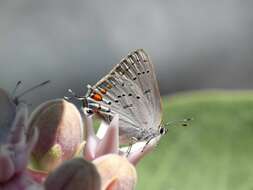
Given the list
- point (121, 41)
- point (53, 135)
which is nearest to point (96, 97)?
point (53, 135)

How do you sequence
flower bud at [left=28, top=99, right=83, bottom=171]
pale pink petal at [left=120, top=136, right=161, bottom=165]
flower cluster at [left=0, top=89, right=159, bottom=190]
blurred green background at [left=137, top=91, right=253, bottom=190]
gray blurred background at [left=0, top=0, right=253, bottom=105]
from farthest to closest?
gray blurred background at [left=0, top=0, right=253, bottom=105]
blurred green background at [left=137, top=91, right=253, bottom=190]
pale pink petal at [left=120, top=136, right=161, bottom=165]
flower bud at [left=28, top=99, right=83, bottom=171]
flower cluster at [left=0, top=89, right=159, bottom=190]

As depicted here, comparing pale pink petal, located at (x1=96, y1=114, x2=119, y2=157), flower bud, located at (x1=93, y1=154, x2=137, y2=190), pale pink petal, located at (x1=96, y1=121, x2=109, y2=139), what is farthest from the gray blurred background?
flower bud, located at (x1=93, y1=154, x2=137, y2=190)

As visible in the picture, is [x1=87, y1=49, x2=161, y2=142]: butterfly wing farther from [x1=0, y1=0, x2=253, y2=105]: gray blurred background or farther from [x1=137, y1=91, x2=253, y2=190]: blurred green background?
[x1=0, y1=0, x2=253, y2=105]: gray blurred background

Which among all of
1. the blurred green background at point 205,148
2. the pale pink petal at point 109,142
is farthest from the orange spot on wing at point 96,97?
the blurred green background at point 205,148

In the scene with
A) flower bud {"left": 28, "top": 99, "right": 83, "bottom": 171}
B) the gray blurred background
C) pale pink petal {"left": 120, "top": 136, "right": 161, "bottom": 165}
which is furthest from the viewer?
the gray blurred background

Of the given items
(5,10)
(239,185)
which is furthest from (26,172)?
(5,10)

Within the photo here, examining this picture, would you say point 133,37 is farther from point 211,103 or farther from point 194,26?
point 211,103

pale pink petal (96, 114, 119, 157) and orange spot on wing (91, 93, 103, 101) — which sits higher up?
orange spot on wing (91, 93, 103, 101)
